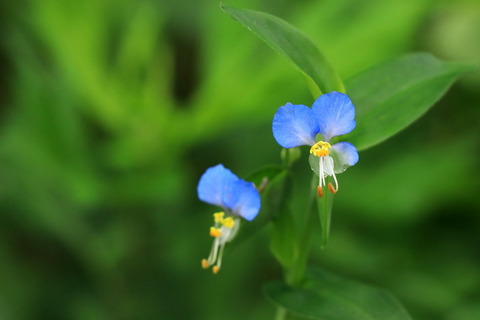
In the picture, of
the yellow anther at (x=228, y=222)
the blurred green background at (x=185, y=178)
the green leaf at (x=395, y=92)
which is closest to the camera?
the yellow anther at (x=228, y=222)

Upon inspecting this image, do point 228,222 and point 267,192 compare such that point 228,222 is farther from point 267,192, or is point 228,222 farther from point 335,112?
point 335,112

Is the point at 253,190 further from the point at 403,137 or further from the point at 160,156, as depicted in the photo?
the point at 403,137

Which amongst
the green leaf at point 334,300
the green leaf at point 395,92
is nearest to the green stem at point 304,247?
the green leaf at point 334,300

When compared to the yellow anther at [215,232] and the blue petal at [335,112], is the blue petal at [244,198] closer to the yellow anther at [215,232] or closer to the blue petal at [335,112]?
the yellow anther at [215,232]

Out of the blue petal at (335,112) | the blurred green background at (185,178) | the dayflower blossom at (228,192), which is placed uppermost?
the blurred green background at (185,178)

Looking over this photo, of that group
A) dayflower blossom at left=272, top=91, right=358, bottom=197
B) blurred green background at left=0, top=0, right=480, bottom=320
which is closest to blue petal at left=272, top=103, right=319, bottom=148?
dayflower blossom at left=272, top=91, right=358, bottom=197

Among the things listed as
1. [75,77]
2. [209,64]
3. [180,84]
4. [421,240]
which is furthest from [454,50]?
[75,77]

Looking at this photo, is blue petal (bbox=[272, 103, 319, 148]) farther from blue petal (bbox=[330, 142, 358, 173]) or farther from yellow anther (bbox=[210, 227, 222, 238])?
yellow anther (bbox=[210, 227, 222, 238])
